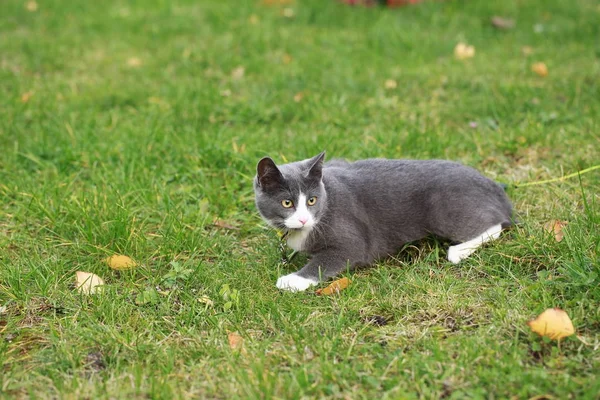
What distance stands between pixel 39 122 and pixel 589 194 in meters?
3.86

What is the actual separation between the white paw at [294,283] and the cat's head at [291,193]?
245 millimetres

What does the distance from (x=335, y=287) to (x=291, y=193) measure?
495mm

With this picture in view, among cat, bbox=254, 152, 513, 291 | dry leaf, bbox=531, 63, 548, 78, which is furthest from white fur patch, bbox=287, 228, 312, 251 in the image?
dry leaf, bbox=531, 63, 548, 78

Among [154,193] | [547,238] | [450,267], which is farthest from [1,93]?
[547,238]

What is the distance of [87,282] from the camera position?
310 centimetres

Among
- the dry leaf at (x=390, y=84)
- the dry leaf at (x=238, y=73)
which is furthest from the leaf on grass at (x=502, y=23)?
the dry leaf at (x=238, y=73)

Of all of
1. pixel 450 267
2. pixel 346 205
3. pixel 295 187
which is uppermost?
pixel 295 187

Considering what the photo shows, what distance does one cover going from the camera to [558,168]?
157 inches

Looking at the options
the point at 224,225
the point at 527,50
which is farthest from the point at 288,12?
the point at 224,225

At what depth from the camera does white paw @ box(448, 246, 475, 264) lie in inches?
127

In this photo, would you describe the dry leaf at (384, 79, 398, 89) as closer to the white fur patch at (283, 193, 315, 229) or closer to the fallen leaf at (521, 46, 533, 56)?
the fallen leaf at (521, 46, 533, 56)

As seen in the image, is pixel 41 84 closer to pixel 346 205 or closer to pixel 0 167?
pixel 0 167

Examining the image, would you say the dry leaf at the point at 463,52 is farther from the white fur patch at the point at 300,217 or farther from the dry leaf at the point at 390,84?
the white fur patch at the point at 300,217

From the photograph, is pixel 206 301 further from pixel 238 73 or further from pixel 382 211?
pixel 238 73
